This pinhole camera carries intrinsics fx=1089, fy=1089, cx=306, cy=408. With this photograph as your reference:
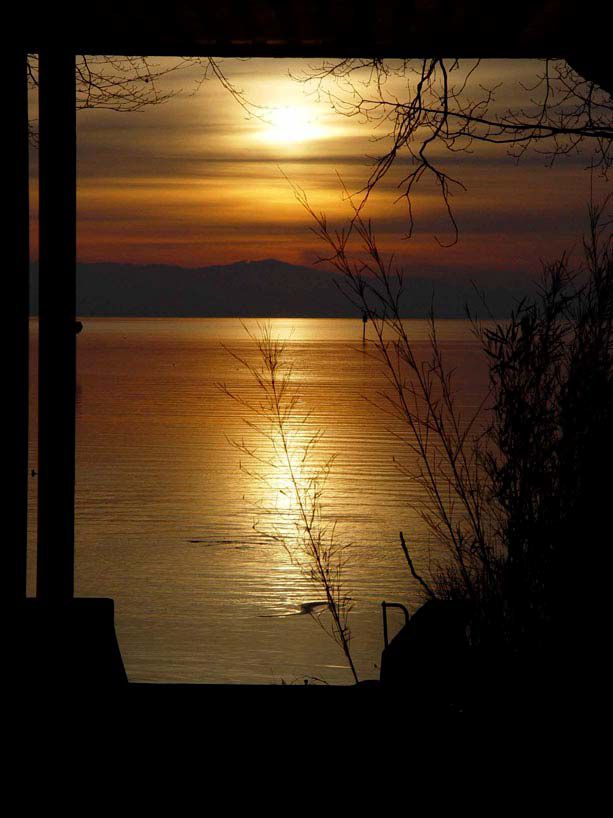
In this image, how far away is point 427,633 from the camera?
10.1ft

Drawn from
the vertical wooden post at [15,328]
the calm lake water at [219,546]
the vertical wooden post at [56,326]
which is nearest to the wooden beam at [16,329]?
the vertical wooden post at [15,328]

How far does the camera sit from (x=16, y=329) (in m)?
2.45

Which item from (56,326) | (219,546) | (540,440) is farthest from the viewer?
(219,546)

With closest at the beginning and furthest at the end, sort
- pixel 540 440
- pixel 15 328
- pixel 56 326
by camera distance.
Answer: pixel 15 328 → pixel 56 326 → pixel 540 440

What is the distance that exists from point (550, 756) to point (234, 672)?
5087 millimetres

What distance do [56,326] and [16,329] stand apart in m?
0.41

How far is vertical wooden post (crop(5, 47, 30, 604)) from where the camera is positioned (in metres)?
2.41

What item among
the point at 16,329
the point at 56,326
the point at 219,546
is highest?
the point at 219,546

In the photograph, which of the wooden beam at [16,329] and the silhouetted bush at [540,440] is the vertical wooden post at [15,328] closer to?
the wooden beam at [16,329]

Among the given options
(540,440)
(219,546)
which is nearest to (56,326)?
(540,440)

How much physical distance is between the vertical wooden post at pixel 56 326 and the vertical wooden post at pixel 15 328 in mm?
341

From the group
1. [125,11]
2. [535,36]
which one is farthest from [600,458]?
[125,11]

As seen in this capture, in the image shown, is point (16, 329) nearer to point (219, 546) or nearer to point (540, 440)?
point (540, 440)

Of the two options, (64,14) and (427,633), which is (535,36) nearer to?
(64,14)
